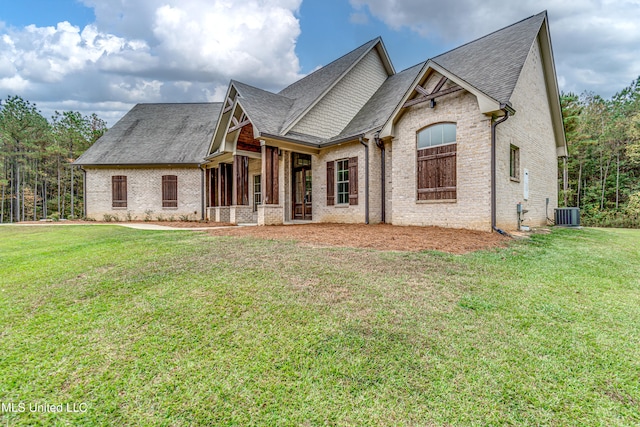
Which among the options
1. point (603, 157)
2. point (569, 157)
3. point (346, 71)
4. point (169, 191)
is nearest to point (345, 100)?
point (346, 71)

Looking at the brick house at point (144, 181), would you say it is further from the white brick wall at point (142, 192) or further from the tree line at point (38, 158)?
the tree line at point (38, 158)

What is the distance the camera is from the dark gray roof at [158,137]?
677 inches

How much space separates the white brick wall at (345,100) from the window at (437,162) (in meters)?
4.68

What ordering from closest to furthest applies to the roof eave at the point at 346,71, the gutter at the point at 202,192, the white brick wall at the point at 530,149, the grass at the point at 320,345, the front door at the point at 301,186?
the grass at the point at 320,345 < the white brick wall at the point at 530,149 < the roof eave at the point at 346,71 < the front door at the point at 301,186 < the gutter at the point at 202,192

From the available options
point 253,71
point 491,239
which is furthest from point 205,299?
point 253,71

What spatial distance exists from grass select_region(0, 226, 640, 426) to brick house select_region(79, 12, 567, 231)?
15.5ft

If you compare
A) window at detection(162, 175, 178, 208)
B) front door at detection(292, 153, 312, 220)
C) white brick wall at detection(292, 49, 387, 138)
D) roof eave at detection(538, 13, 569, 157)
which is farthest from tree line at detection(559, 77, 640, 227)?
window at detection(162, 175, 178, 208)

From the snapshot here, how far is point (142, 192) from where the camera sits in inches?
685

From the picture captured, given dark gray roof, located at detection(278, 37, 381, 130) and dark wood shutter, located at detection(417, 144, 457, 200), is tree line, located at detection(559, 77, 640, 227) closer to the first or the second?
dark gray roof, located at detection(278, 37, 381, 130)

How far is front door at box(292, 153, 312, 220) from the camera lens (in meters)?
13.2

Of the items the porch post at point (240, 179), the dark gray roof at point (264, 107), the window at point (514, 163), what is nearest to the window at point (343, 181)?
the dark gray roof at point (264, 107)

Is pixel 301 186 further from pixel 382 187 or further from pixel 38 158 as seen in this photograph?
pixel 38 158

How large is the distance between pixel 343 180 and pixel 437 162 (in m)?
3.90

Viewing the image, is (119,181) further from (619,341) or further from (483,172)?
(619,341)
